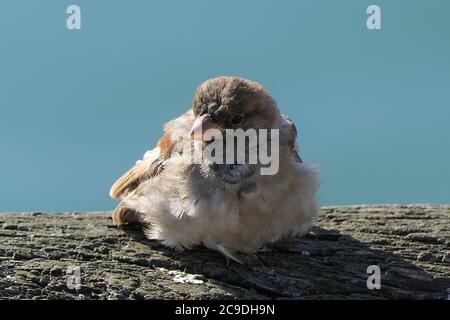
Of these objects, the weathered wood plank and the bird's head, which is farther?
the bird's head

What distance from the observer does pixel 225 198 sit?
327 cm

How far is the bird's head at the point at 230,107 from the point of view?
3.35 m

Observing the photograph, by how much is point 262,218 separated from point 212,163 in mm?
288

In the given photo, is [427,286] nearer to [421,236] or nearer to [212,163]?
[421,236]

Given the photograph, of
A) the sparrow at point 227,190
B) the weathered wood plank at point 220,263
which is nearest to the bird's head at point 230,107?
the sparrow at point 227,190

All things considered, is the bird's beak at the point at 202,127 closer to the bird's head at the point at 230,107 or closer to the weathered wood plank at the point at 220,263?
the bird's head at the point at 230,107

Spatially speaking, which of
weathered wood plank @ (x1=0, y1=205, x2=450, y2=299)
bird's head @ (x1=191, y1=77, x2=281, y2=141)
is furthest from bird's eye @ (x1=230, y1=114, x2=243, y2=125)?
weathered wood plank @ (x1=0, y1=205, x2=450, y2=299)

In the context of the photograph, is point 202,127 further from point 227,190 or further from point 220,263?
point 220,263

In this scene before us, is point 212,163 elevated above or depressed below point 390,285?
above

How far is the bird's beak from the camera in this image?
3.30 metres

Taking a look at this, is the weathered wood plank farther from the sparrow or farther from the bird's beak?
the bird's beak

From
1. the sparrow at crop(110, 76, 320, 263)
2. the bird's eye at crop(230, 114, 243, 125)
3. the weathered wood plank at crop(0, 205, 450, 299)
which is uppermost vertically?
→ the bird's eye at crop(230, 114, 243, 125)
